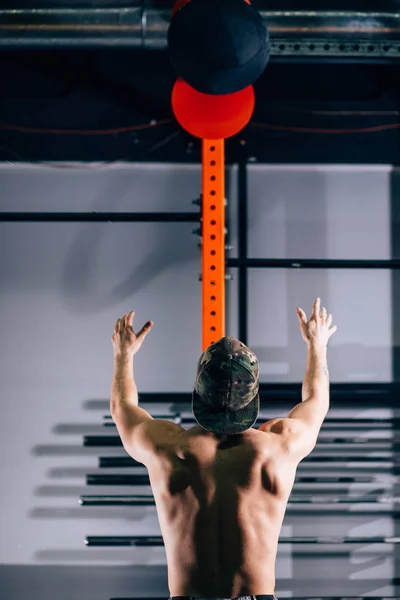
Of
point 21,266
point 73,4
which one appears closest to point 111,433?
point 21,266

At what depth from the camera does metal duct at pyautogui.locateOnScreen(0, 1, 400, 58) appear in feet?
10.8

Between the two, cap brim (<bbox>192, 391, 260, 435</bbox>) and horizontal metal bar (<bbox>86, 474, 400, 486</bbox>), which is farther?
horizontal metal bar (<bbox>86, 474, 400, 486</bbox>)

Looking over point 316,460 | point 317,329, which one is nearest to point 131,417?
point 317,329

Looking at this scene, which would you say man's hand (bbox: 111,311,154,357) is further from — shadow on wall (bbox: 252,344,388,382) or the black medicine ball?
shadow on wall (bbox: 252,344,388,382)

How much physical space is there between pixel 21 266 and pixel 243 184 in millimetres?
1697

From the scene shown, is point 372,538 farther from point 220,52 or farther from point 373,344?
point 220,52

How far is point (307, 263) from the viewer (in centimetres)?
390

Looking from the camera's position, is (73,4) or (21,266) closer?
(73,4)

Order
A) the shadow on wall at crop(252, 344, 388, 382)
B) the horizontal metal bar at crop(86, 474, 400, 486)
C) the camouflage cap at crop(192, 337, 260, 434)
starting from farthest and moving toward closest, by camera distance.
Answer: the shadow on wall at crop(252, 344, 388, 382), the horizontal metal bar at crop(86, 474, 400, 486), the camouflage cap at crop(192, 337, 260, 434)

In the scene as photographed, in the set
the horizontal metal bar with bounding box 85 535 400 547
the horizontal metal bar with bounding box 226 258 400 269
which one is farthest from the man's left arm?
the horizontal metal bar with bounding box 85 535 400 547

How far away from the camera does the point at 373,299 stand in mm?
4164

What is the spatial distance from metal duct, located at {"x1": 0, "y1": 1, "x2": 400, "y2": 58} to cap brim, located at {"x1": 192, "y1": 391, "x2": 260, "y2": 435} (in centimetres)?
223

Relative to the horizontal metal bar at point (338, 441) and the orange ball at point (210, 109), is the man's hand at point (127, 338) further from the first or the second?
the horizontal metal bar at point (338, 441)

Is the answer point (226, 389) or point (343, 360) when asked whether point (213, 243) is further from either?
point (343, 360)
